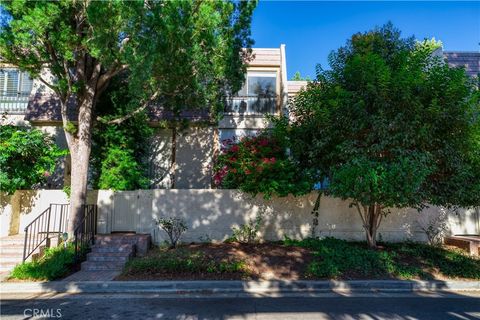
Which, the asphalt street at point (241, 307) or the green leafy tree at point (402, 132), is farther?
the green leafy tree at point (402, 132)

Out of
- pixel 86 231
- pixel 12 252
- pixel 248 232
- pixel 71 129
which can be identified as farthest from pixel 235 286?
pixel 71 129

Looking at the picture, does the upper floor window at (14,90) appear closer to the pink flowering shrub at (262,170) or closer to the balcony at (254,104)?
the balcony at (254,104)

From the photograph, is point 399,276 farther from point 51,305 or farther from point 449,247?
point 51,305

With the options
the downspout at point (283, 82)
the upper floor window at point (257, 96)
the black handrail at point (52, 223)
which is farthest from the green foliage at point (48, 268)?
the downspout at point (283, 82)

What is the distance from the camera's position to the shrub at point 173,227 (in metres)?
10.9

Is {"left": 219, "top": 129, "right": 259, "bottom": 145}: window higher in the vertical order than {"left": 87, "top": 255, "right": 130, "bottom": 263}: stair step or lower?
higher

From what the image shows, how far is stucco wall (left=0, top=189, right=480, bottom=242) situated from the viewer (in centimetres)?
1173

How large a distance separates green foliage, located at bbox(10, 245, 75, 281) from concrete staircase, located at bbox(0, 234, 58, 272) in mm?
751

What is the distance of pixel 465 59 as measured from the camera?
55.5 feet

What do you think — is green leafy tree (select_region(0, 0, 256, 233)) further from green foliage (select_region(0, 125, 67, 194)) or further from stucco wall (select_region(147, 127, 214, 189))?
stucco wall (select_region(147, 127, 214, 189))

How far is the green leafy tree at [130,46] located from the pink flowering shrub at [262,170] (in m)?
2.14

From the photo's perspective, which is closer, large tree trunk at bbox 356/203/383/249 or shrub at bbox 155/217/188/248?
large tree trunk at bbox 356/203/383/249

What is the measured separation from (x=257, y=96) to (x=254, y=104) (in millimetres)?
418

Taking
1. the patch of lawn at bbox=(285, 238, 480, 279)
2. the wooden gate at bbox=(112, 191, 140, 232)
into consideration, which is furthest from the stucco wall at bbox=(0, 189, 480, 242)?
the patch of lawn at bbox=(285, 238, 480, 279)
